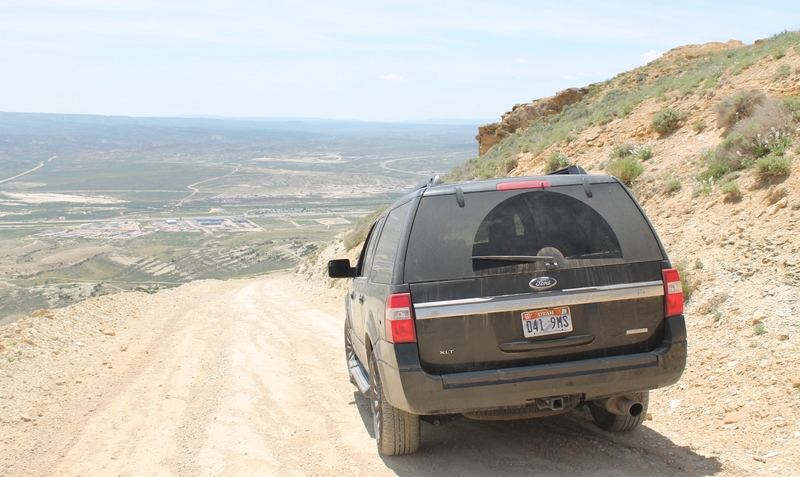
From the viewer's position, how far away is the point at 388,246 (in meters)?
5.02

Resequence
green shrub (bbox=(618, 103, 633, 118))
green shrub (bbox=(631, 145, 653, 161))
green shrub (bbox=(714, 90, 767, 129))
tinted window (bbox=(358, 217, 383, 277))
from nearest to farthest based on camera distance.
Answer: tinted window (bbox=(358, 217, 383, 277))
green shrub (bbox=(714, 90, 767, 129))
green shrub (bbox=(631, 145, 653, 161))
green shrub (bbox=(618, 103, 633, 118))

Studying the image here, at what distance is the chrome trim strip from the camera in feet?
13.7

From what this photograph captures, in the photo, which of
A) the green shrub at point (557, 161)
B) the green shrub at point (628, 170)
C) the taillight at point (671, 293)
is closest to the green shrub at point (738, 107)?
the green shrub at point (628, 170)

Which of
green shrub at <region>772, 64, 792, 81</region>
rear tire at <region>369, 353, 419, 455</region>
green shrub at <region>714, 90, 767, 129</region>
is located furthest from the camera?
green shrub at <region>772, 64, 792, 81</region>

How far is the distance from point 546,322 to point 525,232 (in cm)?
A: 62

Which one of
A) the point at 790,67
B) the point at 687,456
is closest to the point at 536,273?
the point at 687,456

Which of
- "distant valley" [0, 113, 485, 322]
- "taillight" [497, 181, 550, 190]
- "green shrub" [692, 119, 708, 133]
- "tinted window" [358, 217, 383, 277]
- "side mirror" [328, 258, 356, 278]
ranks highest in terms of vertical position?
"green shrub" [692, 119, 708, 133]

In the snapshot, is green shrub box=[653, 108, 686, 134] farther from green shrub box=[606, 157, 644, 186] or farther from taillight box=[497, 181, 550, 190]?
taillight box=[497, 181, 550, 190]

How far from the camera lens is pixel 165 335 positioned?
12164 mm

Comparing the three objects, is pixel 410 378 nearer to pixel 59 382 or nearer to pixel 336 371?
pixel 336 371

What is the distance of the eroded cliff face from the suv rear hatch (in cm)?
2693

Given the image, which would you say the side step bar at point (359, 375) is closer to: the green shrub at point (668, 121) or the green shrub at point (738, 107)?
the green shrub at point (738, 107)

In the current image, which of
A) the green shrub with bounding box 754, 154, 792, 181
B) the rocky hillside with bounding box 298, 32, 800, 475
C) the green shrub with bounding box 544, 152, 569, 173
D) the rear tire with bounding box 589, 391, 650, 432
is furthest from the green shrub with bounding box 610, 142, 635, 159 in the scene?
the rear tire with bounding box 589, 391, 650, 432

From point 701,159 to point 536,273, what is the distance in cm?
845
